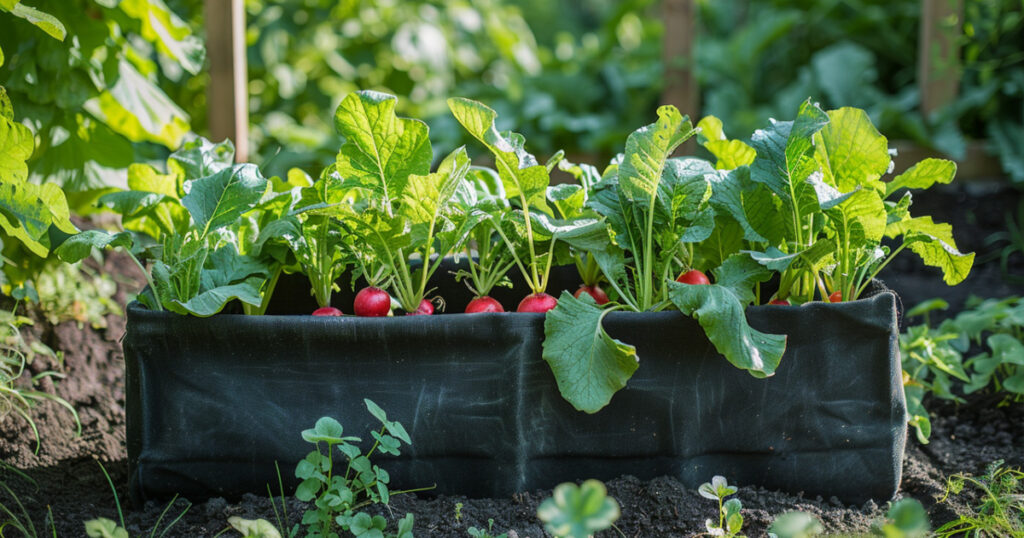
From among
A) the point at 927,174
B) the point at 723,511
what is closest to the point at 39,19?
the point at 723,511

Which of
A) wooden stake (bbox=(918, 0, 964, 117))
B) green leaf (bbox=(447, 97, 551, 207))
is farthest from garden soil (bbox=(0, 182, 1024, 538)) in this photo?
wooden stake (bbox=(918, 0, 964, 117))

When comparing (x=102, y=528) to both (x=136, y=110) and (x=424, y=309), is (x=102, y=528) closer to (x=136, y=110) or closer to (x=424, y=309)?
(x=424, y=309)

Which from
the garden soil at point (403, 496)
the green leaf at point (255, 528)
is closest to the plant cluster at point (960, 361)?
the garden soil at point (403, 496)

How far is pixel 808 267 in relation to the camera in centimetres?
148

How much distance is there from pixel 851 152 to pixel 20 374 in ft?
5.52

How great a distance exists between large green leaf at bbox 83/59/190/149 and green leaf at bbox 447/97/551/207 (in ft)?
4.05

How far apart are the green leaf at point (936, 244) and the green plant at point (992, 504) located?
1.20 ft

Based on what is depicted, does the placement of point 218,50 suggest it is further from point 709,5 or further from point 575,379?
point 709,5

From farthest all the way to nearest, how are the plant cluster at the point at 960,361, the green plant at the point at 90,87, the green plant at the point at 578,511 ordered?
1. the green plant at the point at 90,87
2. the plant cluster at the point at 960,361
3. the green plant at the point at 578,511

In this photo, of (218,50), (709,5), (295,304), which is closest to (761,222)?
(295,304)

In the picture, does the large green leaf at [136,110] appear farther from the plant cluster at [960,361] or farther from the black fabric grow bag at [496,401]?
the plant cluster at [960,361]

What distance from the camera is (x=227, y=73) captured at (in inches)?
105

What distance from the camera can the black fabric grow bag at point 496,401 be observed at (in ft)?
4.55

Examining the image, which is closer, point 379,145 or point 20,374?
point 379,145
